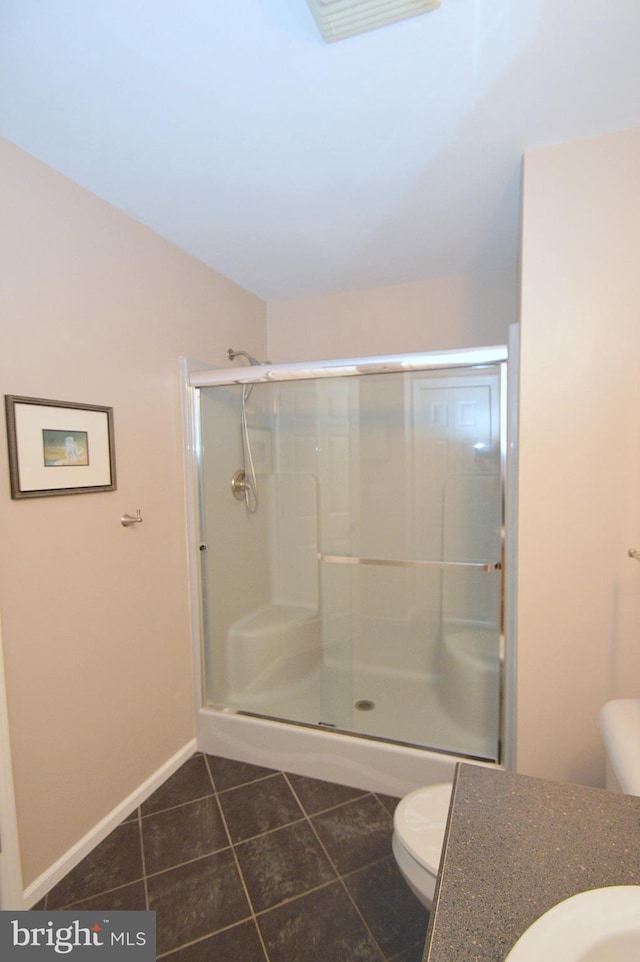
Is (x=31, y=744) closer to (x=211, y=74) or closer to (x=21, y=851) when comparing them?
(x=21, y=851)

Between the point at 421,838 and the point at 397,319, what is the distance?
2.48 meters

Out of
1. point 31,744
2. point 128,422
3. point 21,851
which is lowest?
point 21,851

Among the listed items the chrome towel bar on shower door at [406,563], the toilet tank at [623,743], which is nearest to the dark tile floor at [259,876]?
the toilet tank at [623,743]

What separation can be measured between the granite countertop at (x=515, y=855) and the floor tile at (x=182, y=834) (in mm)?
1341

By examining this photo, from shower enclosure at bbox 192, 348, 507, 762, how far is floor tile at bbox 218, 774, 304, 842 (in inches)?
11.3

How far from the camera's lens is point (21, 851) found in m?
1.41

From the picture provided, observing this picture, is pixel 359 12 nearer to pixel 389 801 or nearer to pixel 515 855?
pixel 515 855

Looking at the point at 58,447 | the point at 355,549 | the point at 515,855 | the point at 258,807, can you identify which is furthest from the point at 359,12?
the point at 258,807

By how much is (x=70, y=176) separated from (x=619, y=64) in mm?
1743

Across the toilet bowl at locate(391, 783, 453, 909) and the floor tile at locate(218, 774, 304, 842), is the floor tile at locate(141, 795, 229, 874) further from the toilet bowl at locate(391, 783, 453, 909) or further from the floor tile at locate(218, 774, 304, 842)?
the toilet bowl at locate(391, 783, 453, 909)

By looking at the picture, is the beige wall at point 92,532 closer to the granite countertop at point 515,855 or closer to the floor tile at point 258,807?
the floor tile at point 258,807

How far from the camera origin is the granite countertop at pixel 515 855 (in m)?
0.55

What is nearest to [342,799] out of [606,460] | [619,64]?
[606,460]

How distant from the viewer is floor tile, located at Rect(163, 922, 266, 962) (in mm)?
1261
